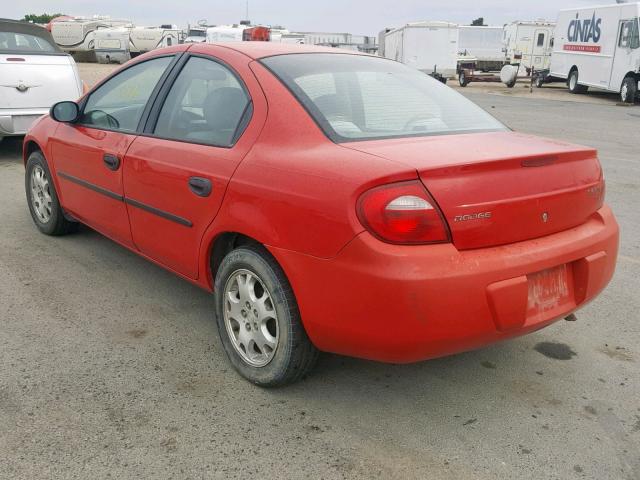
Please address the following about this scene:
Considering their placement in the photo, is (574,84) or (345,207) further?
(574,84)

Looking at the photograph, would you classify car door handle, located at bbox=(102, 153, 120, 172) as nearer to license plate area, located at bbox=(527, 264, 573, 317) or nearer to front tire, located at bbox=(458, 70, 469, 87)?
license plate area, located at bbox=(527, 264, 573, 317)

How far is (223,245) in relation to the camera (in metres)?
3.13

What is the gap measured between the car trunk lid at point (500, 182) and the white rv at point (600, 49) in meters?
18.6

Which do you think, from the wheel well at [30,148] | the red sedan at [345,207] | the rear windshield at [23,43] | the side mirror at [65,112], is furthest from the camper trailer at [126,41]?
the red sedan at [345,207]

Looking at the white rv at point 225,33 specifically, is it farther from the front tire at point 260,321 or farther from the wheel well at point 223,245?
the front tire at point 260,321

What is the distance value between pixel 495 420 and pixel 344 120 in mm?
1470

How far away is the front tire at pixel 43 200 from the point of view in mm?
4902

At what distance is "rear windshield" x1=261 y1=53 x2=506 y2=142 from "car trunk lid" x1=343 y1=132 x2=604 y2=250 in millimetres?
165

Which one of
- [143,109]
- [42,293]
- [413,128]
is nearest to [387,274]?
[413,128]

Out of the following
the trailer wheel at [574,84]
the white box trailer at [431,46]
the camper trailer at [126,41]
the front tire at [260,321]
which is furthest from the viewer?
the camper trailer at [126,41]

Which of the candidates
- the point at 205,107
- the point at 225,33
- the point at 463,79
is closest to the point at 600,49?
the point at 463,79

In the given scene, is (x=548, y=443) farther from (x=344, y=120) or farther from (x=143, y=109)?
(x=143, y=109)

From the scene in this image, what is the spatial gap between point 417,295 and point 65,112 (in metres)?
3.00

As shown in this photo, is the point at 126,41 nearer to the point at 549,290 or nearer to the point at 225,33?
the point at 225,33
